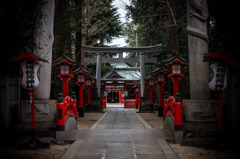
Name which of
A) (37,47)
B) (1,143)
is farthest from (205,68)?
(1,143)

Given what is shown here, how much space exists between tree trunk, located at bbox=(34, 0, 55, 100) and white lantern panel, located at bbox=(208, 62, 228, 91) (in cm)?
550

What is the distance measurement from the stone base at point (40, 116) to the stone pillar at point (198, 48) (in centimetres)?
496

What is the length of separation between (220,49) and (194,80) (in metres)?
2.29

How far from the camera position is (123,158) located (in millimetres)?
5164

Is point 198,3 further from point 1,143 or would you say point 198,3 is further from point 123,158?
point 1,143

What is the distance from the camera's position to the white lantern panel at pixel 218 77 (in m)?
6.18

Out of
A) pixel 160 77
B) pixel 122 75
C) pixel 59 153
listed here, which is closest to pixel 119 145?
pixel 59 153

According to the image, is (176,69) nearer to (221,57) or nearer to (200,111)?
(200,111)

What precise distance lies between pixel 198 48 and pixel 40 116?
602 centimetres

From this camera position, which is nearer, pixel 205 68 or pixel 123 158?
pixel 123 158

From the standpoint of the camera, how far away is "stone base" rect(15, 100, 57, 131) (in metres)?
7.46

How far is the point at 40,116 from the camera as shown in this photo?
7625mm

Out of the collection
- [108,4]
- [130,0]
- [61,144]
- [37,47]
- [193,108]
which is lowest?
[61,144]

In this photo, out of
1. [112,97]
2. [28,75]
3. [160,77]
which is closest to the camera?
[28,75]
